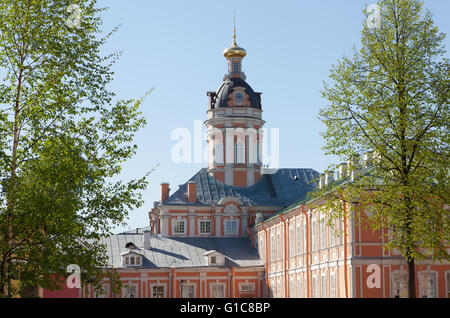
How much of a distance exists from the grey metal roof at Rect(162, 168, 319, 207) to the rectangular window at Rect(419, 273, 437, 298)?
25.9m

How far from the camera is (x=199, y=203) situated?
208ft

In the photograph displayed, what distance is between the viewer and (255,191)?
65.6 m

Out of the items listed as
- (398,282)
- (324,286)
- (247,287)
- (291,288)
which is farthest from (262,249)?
(398,282)

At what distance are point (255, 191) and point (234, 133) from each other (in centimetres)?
550

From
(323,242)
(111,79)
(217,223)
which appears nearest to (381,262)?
(323,242)

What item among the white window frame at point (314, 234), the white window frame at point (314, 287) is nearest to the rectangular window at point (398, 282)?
the white window frame at point (314, 287)

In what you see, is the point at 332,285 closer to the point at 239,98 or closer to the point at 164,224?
the point at 164,224

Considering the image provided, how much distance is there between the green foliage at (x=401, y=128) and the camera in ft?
76.4

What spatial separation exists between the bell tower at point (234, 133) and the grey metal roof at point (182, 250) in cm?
673

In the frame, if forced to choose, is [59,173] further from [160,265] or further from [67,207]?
[160,265]

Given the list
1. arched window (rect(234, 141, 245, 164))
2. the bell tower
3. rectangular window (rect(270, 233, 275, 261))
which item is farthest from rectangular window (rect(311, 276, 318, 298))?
arched window (rect(234, 141, 245, 164))

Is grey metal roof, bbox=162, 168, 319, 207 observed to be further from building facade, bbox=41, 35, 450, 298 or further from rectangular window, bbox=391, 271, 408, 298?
rectangular window, bbox=391, 271, 408, 298

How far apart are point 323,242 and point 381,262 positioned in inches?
Answer: 202
